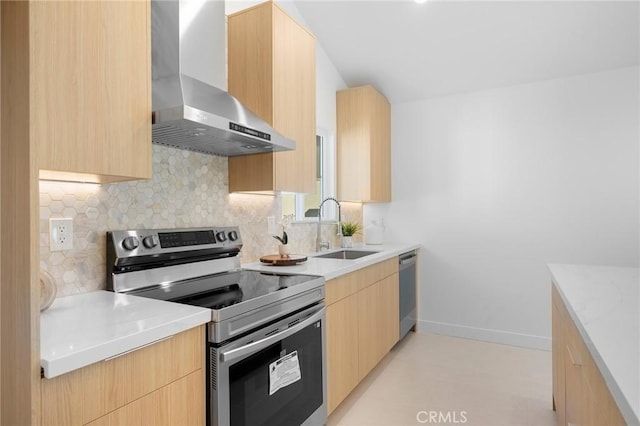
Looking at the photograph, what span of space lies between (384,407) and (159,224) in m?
1.78

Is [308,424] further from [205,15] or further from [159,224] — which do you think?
[205,15]

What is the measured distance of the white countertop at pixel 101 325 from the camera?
0.94 m

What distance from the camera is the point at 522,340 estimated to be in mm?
3486

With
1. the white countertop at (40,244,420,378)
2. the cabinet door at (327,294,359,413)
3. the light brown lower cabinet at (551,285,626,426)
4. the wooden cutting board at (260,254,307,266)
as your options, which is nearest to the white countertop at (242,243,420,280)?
the wooden cutting board at (260,254,307,266)

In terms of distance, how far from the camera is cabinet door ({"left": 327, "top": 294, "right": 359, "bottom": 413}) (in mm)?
2168

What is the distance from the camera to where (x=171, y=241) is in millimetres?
1875

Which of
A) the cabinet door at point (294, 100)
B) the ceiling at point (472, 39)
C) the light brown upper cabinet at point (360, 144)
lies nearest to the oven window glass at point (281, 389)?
the cabinet door at point (294, 100)

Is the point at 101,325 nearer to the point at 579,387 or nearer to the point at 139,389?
the point at 139,389

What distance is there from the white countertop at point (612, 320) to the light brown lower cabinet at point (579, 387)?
3.3 inches

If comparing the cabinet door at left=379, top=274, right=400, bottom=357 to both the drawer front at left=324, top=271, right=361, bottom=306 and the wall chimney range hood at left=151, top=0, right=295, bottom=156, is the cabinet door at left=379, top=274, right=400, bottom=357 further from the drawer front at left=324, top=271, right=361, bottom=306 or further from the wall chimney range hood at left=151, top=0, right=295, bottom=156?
the wall chimney range hood at left=151, top=0, right=295, bottom=156

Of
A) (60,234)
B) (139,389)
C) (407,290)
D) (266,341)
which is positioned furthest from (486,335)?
(60,234)

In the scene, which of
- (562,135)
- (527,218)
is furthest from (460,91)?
(527,218)

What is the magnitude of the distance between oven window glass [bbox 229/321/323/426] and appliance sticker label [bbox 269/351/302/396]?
0.06ft

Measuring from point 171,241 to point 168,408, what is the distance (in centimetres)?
88
